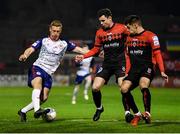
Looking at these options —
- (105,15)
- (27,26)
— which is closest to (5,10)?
(27,26)

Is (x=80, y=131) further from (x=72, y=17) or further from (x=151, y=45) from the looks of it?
(x=72, y=17)

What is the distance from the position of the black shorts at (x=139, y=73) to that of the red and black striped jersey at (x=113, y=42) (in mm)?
658

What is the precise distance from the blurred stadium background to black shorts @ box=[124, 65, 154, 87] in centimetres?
2304

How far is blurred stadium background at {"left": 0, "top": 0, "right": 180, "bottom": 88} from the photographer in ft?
116

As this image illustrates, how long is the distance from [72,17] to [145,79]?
108 ft

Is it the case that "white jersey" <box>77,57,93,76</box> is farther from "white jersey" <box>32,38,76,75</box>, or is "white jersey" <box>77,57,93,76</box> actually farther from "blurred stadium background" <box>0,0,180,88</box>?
"blurred stadium background" <box>0,0,180,88</box>

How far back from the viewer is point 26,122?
38.5 ft

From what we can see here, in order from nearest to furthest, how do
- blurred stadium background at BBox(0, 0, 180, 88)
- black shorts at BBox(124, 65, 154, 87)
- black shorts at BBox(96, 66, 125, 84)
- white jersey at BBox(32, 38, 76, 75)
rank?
black shorts at BBox(124, 65, 154, 87) → black shorts at BBox(96, 66, 125, 84) → white jersey at BBox(32, 38, 76, 75) → blurred stadium background at BBox(0, 0, 180, 88)

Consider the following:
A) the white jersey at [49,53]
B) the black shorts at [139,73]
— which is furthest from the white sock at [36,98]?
the black shorts at [139,73]

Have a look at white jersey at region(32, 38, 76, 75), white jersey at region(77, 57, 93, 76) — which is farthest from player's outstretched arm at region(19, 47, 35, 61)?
white jersey at region(77, 57, 93, 76)

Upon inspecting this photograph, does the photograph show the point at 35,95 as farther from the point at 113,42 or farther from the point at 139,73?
the point at 139,73

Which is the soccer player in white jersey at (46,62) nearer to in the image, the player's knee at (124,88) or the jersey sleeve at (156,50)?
the player's knee at (124,88)

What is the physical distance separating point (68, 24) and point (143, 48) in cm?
3137

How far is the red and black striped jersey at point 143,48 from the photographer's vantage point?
11.4 m
